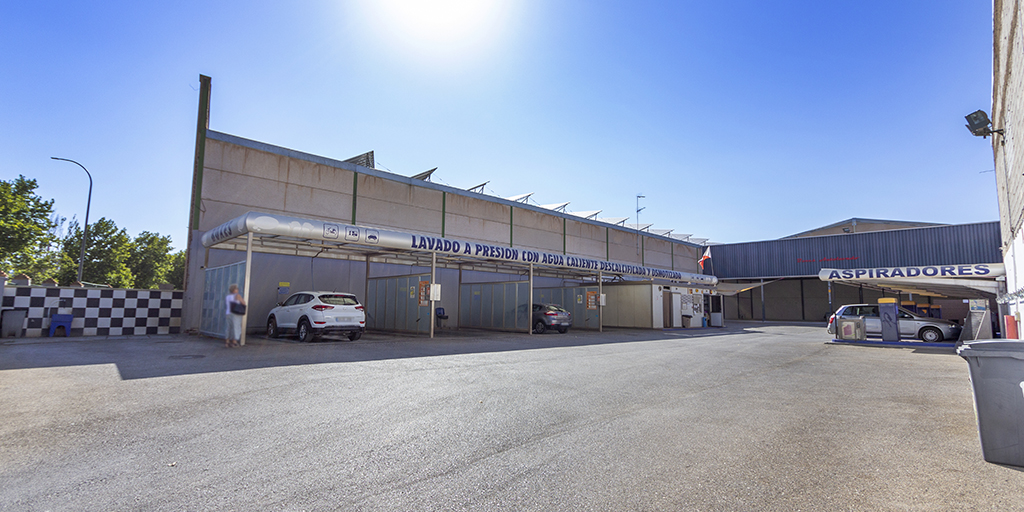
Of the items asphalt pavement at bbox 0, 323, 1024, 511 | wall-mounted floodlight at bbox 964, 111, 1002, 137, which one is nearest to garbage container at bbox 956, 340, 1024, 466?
asphalt pavement at bbox 0, 323, 1024, 511

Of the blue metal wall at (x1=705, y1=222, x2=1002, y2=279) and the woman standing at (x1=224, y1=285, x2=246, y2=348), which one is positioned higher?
the blue metal wall at (x1=705, y1=222, x2=1002, y2=279)

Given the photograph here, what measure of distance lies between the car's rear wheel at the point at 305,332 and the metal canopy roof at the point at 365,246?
2.34m

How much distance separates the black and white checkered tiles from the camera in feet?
44.2

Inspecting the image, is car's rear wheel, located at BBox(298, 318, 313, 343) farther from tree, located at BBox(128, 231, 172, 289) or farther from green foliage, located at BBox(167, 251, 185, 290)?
green foliage, located at BBox(167, 251, 185, 290)

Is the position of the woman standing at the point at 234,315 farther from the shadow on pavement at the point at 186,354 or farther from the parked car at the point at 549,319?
the parked car at the point at 549,319

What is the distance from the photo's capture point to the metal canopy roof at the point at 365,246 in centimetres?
1299

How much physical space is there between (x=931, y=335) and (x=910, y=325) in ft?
2.10

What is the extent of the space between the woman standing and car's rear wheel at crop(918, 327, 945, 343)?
21.0m

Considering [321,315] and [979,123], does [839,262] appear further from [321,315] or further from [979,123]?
[321,315]

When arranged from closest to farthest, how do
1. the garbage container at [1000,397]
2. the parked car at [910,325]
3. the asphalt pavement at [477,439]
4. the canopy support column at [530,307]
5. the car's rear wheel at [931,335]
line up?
the asphalt pavement at [477,439], the garbage container at [1000,397], the parked car at [910,325], the car's rear wheel at [931,335], the canopy support column at [530,307]

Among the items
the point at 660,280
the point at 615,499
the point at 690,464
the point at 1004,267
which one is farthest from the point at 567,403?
the point at 660,280

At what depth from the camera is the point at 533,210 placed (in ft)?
94.8

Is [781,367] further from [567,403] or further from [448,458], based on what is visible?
[448,458]

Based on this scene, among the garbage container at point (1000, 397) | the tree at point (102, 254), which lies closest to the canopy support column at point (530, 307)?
the garbage container at point (1000, 397)
